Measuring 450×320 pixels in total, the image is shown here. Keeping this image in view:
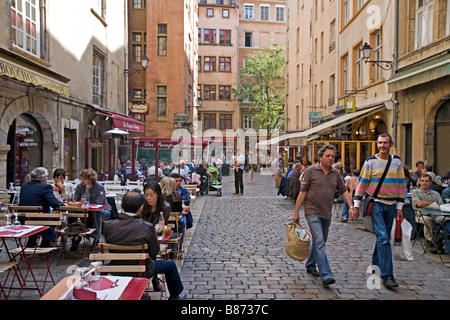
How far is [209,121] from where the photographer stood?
171ft

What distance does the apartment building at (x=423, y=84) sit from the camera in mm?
11688

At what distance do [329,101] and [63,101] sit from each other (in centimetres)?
1562

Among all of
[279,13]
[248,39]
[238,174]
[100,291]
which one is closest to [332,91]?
[238,174]

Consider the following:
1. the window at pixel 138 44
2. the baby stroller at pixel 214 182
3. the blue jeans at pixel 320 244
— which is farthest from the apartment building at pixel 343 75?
the window at pixel 138 44

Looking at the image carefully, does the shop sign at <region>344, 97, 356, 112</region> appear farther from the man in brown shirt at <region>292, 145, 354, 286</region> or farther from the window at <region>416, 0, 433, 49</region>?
the man in brown shirt at <region>292, 145, 354, 286</region>

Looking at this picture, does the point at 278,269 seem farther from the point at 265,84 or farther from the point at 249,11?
the point at 249,11

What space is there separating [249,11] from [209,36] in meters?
8.20

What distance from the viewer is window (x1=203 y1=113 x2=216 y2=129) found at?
5194 centimetres

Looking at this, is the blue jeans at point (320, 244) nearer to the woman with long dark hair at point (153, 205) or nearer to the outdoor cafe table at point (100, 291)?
the woman with long dark hair at point (153, 205)

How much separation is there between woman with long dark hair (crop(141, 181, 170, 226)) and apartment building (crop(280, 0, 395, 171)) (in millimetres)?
10980

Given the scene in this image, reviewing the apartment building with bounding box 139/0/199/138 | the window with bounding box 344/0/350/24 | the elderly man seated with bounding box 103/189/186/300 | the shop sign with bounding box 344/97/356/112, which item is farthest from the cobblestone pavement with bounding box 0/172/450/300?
the apartment building with bounding box 139/0/199/138

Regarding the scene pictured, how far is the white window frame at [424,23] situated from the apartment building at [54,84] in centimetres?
1110
